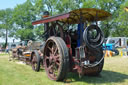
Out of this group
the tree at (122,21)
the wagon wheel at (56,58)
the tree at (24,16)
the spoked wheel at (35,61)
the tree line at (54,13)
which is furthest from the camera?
the tree at (24,16)

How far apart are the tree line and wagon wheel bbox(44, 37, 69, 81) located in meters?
25.1

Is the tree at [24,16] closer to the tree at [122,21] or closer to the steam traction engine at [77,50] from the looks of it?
the tree at [122,21]

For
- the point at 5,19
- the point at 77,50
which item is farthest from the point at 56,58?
the point at 5,19

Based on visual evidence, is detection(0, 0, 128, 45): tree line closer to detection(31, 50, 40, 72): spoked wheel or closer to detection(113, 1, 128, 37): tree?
detection(113, 1, 128, 37): tree

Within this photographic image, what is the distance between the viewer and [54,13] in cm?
3225

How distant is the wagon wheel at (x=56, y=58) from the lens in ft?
16.0

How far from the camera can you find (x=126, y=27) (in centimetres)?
3122

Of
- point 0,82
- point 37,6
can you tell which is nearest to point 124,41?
point 37,6

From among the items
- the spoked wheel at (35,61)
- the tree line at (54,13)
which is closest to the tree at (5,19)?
the tree line at (54,13)

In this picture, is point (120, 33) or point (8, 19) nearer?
point (120, 33)

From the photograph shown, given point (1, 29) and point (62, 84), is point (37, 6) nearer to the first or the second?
point (1, 29)

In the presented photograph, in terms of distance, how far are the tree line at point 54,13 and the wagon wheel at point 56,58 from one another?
82.5 ft

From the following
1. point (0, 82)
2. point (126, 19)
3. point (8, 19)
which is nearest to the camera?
point (0, 82)

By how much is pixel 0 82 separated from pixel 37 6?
31.7 m
